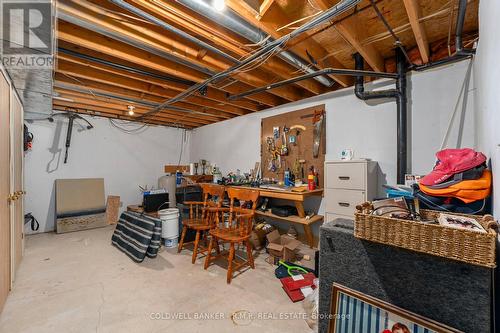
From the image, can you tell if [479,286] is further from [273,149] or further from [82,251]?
[82,251]

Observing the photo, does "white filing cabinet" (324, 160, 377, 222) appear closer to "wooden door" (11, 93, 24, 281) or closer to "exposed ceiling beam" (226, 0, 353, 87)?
"exposed ceiling beam" (226, 0, 353, 87)

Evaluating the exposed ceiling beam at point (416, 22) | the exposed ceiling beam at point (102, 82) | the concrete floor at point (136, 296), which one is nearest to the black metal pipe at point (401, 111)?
the exposed ceiling beam at point (416, 22)

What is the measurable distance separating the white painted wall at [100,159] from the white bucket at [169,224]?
2.31 metres

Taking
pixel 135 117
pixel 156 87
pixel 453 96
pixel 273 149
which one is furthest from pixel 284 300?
pixel 135 117

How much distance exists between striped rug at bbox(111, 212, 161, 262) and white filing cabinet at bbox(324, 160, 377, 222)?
87.8 inches

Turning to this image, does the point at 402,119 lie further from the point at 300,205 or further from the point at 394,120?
the point at 300,205

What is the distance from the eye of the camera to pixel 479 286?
88cm

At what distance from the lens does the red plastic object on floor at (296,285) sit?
1.94m

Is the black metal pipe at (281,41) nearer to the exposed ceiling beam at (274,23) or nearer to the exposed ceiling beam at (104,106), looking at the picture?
the exposed ceiling beam at (274,23)

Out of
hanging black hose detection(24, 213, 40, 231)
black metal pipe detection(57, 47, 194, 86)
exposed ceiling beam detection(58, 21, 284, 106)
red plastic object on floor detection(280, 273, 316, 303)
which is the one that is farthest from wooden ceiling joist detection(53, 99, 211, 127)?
red plastic object on floor detection(280, 273, 316, 303)

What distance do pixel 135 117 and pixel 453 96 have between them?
521cm

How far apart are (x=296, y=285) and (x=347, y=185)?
1263mm

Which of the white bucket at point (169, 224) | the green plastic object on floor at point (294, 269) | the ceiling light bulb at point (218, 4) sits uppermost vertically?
the ceiling light bulb at point (218, 4)

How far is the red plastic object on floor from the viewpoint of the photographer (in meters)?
1.94
